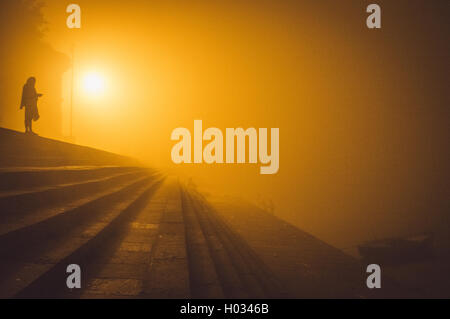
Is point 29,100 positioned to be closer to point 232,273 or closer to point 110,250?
point 110,250

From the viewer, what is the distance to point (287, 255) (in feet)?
23.7

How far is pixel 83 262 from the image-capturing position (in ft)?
8.81

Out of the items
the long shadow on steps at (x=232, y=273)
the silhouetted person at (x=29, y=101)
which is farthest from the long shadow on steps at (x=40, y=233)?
the silhouetted person at (x=29, y=101)

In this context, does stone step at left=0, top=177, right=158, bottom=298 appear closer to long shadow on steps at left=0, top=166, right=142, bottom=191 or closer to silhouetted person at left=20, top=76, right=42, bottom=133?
long shadow on steps at left=0, top=166, right=142, bottom=191

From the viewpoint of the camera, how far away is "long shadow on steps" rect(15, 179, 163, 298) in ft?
6.55

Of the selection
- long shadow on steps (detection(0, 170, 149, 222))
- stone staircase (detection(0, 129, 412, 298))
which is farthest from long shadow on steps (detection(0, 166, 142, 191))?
long shadow on steps (detection(0, 170, 149, 222))

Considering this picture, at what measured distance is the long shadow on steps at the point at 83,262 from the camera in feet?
6.55

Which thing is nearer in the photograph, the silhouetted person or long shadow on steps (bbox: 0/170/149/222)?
long shadow on steps (bbox: 0/170/149/222)

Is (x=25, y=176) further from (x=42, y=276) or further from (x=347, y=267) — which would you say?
(x=347, y=267)

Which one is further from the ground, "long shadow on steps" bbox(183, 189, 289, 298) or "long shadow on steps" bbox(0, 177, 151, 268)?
"long shadow on steps" bbox(0, 177, 151, 268)

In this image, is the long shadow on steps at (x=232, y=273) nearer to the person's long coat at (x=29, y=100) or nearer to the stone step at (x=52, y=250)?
the stone step at (x=52, y=250)
